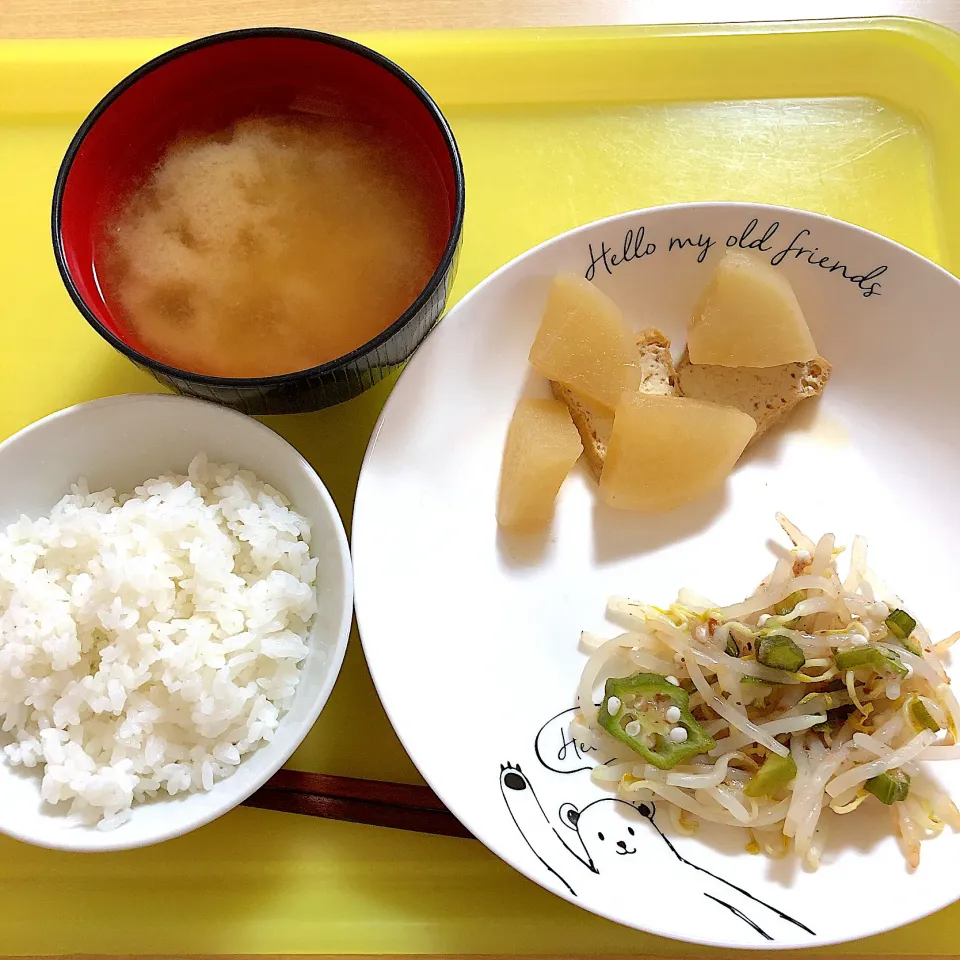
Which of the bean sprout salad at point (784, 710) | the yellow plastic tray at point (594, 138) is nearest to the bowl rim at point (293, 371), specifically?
the yellow plastic tray at point (594, 138)

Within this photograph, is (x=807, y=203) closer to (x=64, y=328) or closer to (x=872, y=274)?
(x=872, y=274)

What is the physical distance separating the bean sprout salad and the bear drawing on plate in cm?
4

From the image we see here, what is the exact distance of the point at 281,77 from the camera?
149 cm

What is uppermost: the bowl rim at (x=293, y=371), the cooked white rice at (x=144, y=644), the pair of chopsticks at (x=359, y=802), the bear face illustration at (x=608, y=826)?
the bowl rim at (x=293, y=371)

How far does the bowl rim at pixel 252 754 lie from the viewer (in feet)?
4.01

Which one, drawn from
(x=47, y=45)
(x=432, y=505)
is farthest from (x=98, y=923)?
(x=47, y=45)

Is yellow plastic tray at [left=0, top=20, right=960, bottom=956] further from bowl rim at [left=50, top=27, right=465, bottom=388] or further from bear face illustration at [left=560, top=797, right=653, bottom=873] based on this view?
bear face illustration at [left=560, top=797, right=653, bottom=873]

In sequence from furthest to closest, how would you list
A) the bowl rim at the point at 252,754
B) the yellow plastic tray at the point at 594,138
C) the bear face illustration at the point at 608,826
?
the yellow plastic tray at the point at 594,138 → the bear face illustration at the point at 608,826 → the bowl rim at the point at 252,754

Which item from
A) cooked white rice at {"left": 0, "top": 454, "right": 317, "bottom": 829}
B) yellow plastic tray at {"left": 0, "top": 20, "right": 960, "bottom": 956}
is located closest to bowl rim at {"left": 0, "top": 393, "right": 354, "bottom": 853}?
cooked white rice at {"left": 0, "top": 454, "right": 317, "bottom": 829}

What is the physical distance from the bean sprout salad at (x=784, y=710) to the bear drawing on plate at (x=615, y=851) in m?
0.04

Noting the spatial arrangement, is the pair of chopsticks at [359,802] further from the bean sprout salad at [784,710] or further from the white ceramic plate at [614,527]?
→ the bean sprout salad at [784,710]

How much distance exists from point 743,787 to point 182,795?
87 cm

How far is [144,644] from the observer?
128cm

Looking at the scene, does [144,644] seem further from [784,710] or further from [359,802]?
[784,710]
